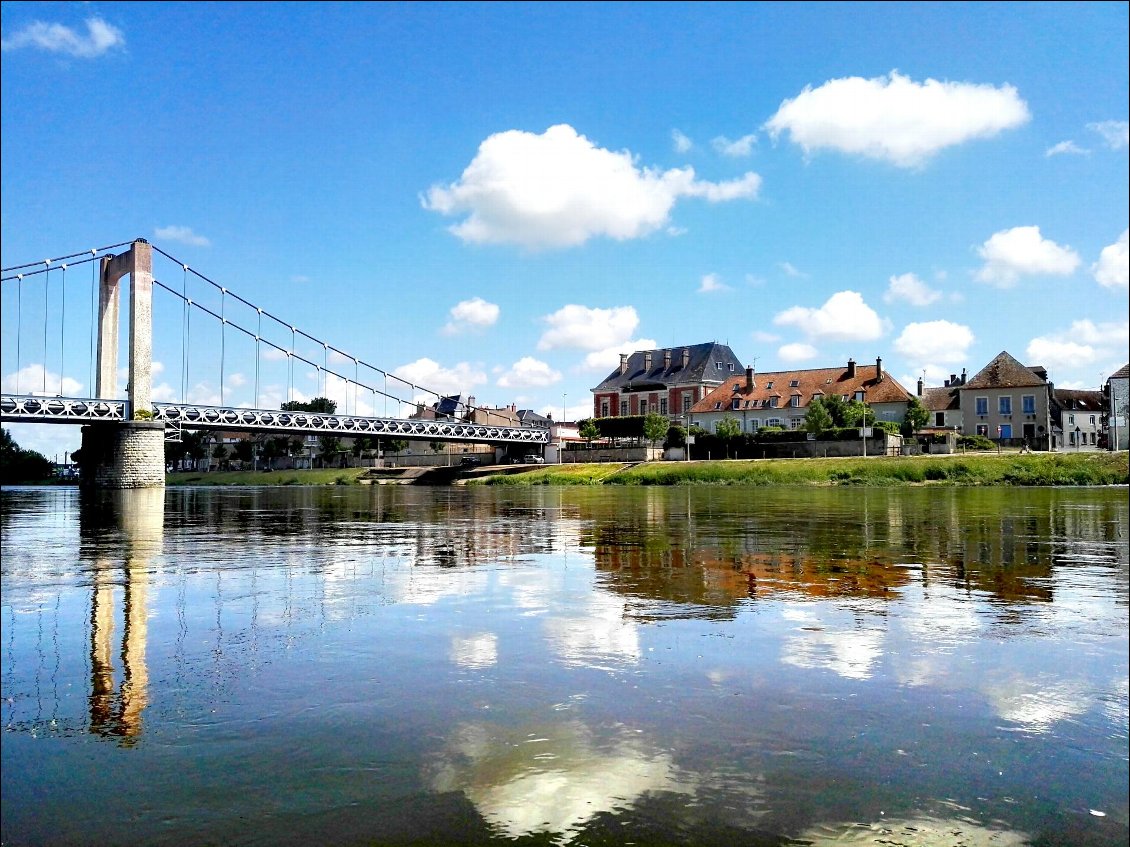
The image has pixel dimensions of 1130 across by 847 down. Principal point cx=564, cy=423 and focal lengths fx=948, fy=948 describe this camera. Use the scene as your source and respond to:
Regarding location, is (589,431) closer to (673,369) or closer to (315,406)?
(673,369)

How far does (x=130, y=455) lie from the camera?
82.3 metres

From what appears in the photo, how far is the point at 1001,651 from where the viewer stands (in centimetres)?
846

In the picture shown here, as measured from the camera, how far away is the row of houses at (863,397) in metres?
92.1

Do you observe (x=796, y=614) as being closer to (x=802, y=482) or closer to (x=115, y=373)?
(x=802, y=482)

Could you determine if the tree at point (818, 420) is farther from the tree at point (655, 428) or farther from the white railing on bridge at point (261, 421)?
the white railing on bridge at point (261, 421)

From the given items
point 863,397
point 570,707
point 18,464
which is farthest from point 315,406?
point 570,707

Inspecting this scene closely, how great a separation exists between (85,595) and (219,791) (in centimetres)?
860

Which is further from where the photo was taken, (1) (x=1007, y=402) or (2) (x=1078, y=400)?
(2) (x=1078, y=400)

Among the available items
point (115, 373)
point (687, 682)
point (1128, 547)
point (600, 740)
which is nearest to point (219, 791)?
point (600, 740)

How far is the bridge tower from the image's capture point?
3258 inches

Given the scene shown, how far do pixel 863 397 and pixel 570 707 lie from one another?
100263mm

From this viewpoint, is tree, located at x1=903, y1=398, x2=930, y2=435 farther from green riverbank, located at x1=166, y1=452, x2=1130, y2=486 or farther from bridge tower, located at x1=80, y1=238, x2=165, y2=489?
bridge tower, located at x1=80, y1=238, x2=165, y2=489

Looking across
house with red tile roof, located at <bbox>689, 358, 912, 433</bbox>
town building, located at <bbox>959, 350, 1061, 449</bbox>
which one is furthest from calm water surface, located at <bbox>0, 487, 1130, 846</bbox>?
house with red tile roof, located at <bbox>689, 358, 912, 433</bbox>

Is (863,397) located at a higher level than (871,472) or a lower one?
higher
